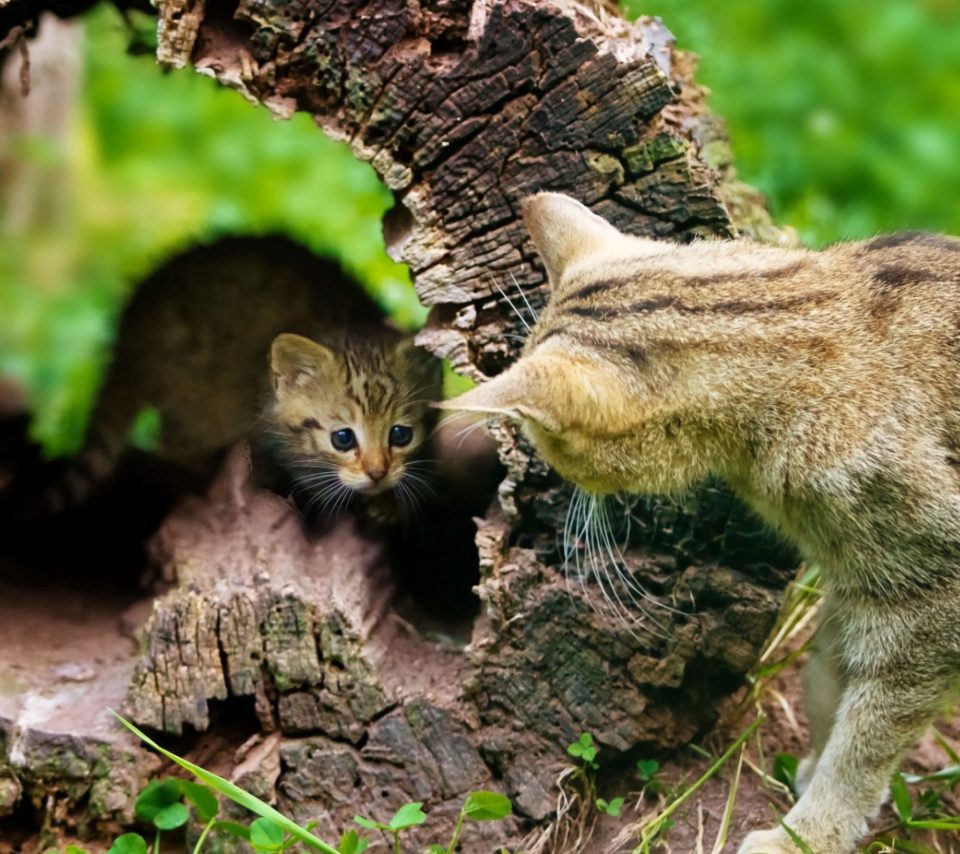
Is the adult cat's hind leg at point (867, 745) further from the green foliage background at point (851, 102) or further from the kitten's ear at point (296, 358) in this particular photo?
the green foliage background at point (851, 102)

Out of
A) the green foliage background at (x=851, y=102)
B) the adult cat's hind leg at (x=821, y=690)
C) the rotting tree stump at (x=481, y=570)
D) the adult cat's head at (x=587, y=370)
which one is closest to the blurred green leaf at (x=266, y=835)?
the rotting tree stump at (x=481, y=570)

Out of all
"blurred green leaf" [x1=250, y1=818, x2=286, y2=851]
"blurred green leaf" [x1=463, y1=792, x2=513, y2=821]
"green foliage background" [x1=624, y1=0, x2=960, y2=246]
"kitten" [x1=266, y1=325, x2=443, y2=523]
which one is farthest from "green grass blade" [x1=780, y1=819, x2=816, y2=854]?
"green foliage background" [x1=624, y1=0, x2=960, y2=246]

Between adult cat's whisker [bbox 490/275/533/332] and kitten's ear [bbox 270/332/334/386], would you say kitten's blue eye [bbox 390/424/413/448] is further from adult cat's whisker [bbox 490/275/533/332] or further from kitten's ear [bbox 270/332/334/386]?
adult cat's whisker [bbox 490/275/533/332]

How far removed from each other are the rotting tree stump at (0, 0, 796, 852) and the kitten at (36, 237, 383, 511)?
1.19 meters

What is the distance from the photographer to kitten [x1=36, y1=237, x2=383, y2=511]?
3912 mm

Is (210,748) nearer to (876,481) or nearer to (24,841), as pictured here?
(24,841)

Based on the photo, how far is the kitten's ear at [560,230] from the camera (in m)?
2.62

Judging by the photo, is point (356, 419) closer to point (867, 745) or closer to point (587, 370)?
point (587, 370)

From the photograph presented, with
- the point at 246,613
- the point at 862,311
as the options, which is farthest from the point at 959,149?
the point at 246,613

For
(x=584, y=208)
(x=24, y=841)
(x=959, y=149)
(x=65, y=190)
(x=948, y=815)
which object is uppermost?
(x=959, y=149)

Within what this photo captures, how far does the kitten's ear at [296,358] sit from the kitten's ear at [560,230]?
1066 millimetres

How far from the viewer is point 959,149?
606cm

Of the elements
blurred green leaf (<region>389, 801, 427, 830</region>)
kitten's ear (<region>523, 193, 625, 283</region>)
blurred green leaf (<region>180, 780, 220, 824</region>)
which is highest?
kitten's ear (<region>523, 193, 625, 283</region>)

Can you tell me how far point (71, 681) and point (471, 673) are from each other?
113 cm
